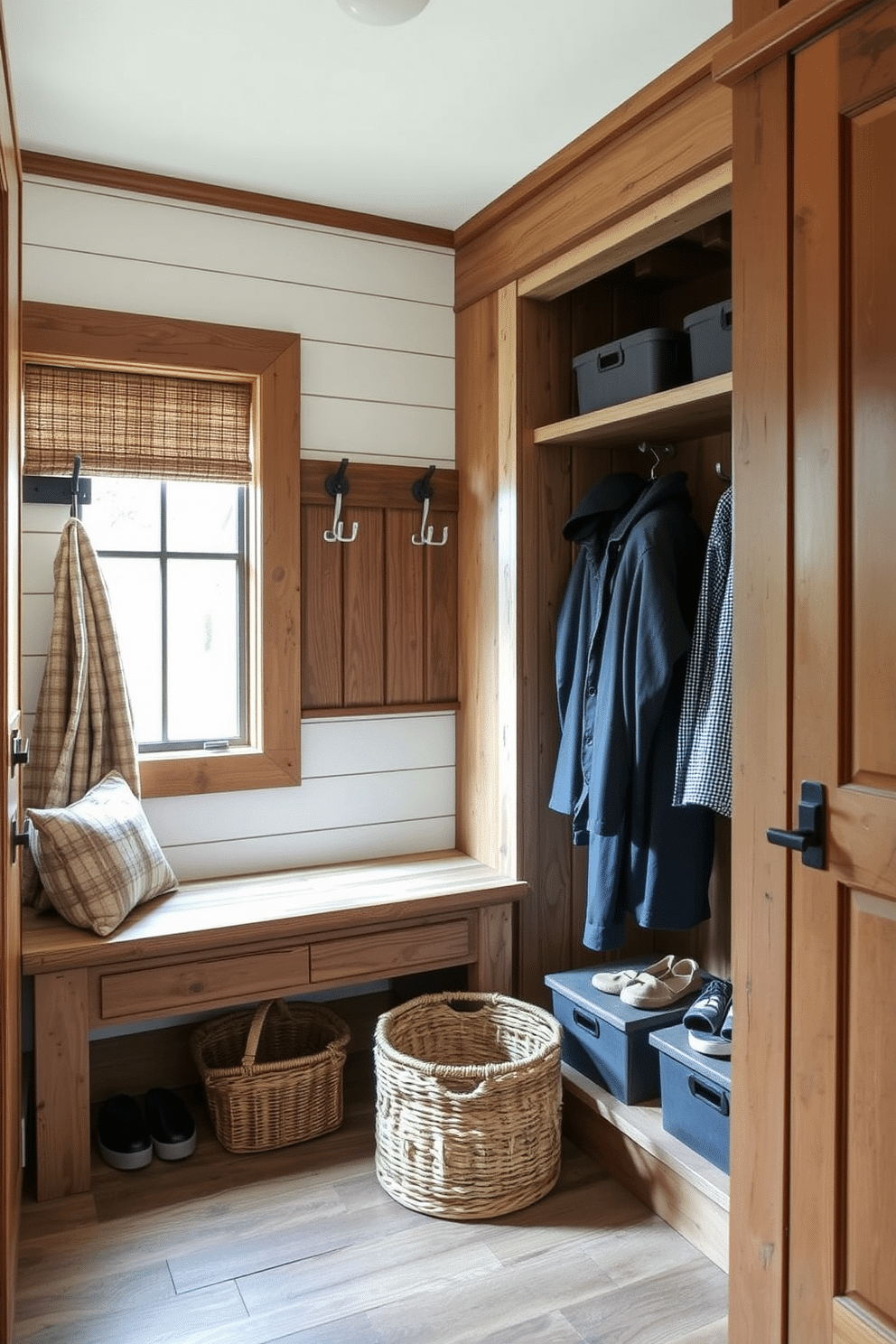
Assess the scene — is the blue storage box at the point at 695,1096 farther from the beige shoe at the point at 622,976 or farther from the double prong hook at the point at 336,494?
the double prong hook at the point at 336,494

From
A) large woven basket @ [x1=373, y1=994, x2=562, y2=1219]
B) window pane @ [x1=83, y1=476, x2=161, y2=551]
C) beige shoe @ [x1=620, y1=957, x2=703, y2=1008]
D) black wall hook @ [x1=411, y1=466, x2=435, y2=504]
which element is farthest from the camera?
black wall hook @ [x1=411, y1=466, x2=435, y2=504]

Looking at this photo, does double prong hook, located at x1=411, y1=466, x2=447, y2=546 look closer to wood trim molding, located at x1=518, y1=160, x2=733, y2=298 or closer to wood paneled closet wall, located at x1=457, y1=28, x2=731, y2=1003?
wood paneled closet wall, located at x1=457, y1=28, x2=731, y2=1003

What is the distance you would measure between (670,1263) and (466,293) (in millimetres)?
2692

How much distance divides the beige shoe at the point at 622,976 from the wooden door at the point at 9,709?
4.72ft

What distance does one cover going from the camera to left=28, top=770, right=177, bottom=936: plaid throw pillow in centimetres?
254

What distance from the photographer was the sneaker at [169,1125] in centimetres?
265

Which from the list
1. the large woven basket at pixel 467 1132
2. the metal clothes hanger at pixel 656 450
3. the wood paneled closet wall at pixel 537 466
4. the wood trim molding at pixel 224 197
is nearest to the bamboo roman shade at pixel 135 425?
the wood trim molding at pixel 224 197

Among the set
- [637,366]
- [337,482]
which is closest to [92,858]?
[337,482]

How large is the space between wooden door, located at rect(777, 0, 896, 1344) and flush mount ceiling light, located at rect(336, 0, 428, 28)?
2.61 feet

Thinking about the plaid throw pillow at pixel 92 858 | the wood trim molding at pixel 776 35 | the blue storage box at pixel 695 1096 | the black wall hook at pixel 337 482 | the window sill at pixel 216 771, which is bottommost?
the blue storage box at pixel 695 1096

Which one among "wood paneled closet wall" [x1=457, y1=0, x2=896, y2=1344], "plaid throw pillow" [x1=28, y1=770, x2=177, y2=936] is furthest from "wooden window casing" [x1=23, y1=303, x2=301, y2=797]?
"wood paneled closet wall" [x1=457, y1=0, x2=896, y2=1344]

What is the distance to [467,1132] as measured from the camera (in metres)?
2.39

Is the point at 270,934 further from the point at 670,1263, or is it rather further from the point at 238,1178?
the point at 670,1263

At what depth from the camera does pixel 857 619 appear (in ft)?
5.15
